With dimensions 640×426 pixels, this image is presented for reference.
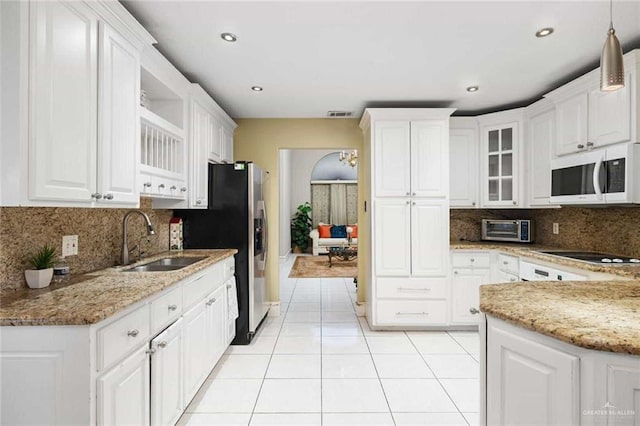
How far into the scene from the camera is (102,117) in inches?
67.7

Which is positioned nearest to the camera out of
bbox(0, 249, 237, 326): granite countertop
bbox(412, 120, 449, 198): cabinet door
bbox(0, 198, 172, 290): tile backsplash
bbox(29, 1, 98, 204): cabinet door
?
bbox(0, 249, 237, 326): granite countertop

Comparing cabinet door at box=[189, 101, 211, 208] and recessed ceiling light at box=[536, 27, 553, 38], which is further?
cabinet door at box=[189, 101, 211, 208]

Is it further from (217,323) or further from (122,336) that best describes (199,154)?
(122,336)

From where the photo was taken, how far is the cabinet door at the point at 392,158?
3.69m

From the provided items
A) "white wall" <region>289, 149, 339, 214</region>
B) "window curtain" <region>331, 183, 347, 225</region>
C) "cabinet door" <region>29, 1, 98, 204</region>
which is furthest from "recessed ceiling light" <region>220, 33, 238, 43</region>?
"window curtain" <region>331, 183, 347, 225</region>

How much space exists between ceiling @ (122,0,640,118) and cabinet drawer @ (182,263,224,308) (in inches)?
63.7

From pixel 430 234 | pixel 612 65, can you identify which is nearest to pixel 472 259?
pixel 430 234

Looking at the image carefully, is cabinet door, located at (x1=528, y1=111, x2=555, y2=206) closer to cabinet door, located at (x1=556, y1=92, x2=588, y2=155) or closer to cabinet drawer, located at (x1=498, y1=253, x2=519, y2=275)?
cabinet door, located at (x1=556, y1=92, x2=588, y2=155)

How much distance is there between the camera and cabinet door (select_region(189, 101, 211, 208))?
3023 millimetres

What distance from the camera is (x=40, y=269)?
5.46 ft

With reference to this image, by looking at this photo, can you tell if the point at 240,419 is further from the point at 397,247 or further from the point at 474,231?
the point at 474,231

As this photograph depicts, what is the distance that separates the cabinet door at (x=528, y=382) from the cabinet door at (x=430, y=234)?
2.37 m

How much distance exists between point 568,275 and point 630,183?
770 millimetres

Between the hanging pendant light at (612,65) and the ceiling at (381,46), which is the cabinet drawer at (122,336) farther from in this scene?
the hanging pendant light at (612,65)
